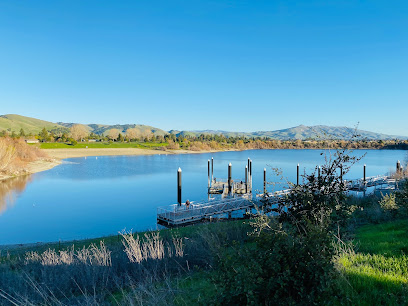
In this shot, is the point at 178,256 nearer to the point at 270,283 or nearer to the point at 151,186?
the point at 270,283

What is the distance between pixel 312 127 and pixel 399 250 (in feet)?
10.3

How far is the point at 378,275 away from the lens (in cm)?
369

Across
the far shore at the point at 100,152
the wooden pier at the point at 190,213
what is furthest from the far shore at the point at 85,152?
the wooden pier at the point at 190,213

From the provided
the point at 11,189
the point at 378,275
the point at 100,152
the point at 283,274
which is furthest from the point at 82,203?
the point at 100,152

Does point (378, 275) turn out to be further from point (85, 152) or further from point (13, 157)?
point (85, 152)

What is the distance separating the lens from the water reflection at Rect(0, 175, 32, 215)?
87.2ft

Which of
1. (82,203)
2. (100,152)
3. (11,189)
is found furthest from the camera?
(100,152)

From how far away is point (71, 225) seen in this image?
67.2 ft

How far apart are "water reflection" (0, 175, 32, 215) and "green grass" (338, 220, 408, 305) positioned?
27.2 metres

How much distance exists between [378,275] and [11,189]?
1522 inches

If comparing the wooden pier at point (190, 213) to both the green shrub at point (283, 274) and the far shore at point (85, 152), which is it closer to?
the green shrub at point (283, 274)

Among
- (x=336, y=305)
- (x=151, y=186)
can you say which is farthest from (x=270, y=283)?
(x=151, y=186)

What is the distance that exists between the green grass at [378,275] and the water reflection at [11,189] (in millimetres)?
27168

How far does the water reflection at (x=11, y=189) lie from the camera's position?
2658 centimetres
